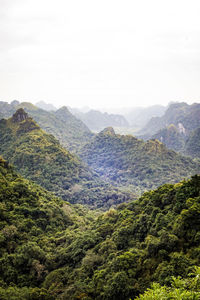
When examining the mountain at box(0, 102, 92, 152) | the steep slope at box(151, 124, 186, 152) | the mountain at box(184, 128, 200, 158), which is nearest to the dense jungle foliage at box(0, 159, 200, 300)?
the mountain at box(0, 102, 92, 152)

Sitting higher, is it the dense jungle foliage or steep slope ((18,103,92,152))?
steep slope ((18,103,92,152))

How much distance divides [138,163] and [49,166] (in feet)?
151

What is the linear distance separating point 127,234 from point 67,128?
493 ft

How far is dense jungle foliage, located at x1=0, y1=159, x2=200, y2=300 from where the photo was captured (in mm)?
16295

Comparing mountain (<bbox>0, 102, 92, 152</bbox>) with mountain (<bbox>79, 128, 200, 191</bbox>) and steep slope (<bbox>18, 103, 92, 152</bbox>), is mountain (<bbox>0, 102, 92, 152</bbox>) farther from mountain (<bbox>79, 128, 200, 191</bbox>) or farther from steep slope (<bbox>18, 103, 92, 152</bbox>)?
mountain (<bbox>79, 128, 200, 191</bbox>)

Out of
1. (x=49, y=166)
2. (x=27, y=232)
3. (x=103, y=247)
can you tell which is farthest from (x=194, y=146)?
(x=103, y=247)

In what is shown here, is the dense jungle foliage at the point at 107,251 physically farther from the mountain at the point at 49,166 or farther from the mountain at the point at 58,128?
the mountain at the point at 58,128

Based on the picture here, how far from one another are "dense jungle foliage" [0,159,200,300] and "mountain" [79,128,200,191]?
188ft

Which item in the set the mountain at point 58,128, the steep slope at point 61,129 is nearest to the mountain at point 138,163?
the steep slope at point 61,129

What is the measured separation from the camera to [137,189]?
85.1m

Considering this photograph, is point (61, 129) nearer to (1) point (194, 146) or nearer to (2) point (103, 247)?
(1) point (194, 146)

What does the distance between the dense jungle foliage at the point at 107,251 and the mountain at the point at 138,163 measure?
188 feet

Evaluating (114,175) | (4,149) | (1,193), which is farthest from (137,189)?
(1,193)

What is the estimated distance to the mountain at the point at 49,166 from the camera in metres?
65.1
